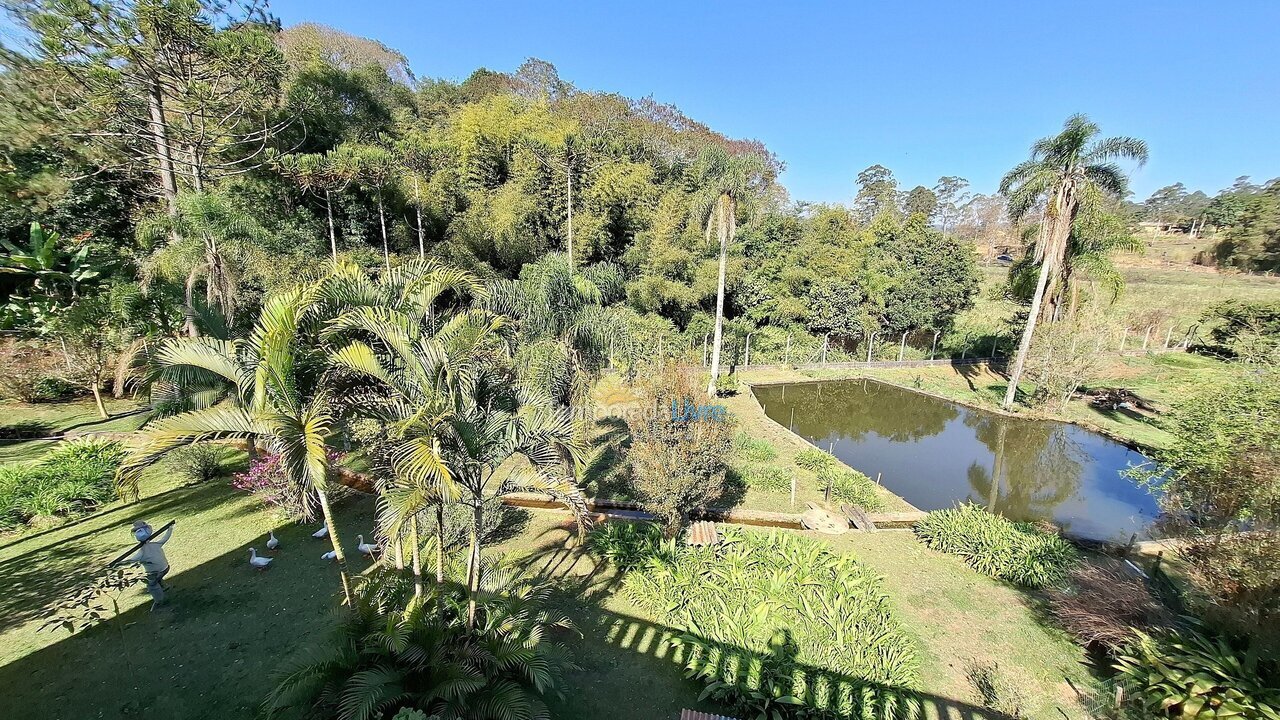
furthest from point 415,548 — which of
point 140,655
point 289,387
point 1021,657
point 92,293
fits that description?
point 92,293

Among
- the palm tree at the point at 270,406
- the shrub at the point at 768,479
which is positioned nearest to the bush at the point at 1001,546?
the shrub at the point at 768,479

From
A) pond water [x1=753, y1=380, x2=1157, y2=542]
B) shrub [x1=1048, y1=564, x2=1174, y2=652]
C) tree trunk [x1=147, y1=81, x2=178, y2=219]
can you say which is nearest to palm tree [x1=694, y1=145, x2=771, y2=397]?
pond water [x1=753, y1=380, x2=1157, y2=542]

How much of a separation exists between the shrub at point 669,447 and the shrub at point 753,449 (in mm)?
4103

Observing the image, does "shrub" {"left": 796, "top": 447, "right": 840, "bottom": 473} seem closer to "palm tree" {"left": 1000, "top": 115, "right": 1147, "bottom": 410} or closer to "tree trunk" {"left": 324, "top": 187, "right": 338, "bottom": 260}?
"palm tree" {"left": 1000, "top": 115, "right": 1147, "bottom": 410}

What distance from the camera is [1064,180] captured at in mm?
13039

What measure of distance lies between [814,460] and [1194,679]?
647 cm

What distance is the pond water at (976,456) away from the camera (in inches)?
370

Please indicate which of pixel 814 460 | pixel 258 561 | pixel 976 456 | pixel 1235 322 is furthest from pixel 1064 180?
pixel 258 561

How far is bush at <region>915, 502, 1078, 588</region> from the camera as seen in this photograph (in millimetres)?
6473

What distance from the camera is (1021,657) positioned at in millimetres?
5191

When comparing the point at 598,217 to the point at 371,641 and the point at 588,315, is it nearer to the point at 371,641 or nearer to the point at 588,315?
the point at 588,315

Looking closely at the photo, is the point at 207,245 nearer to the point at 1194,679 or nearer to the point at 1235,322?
the point at 1194,679

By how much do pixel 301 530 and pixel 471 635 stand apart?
15.1ft

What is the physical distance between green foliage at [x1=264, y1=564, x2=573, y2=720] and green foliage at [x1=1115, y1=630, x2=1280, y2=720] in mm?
5702
